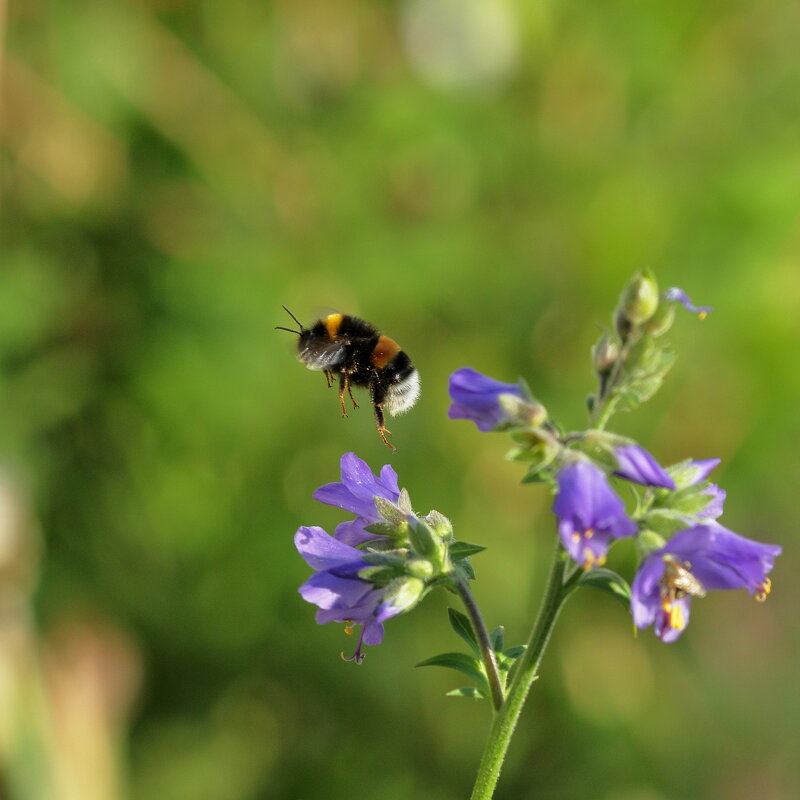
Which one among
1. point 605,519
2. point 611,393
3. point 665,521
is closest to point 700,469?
point 665,521

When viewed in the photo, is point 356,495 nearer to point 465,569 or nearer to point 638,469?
point 465,569

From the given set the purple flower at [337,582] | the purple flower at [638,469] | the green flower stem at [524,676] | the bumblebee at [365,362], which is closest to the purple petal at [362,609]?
the purple flower at [337,582]

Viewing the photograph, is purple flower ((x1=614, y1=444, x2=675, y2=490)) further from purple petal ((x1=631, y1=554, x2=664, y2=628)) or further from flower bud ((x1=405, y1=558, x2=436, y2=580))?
flower bud ((x1=405, y1=558, x2=436, y2=580))

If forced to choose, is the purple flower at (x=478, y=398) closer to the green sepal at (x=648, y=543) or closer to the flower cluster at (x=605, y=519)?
the flower cluster at (x=605, y=519)

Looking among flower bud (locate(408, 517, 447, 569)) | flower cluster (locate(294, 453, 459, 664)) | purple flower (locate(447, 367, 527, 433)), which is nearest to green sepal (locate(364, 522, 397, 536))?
flower cluster (locate(294, 453, 459, 664))

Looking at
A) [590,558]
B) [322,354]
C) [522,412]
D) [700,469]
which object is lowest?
[590,558]

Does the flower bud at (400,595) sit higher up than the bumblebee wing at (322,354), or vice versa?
the bumblebee wing at (322,354)

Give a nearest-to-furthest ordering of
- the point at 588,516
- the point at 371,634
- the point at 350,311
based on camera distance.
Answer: the point at 588,516
the point at 371,634
the point at 350,311

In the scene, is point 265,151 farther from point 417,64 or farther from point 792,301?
point 792,301
